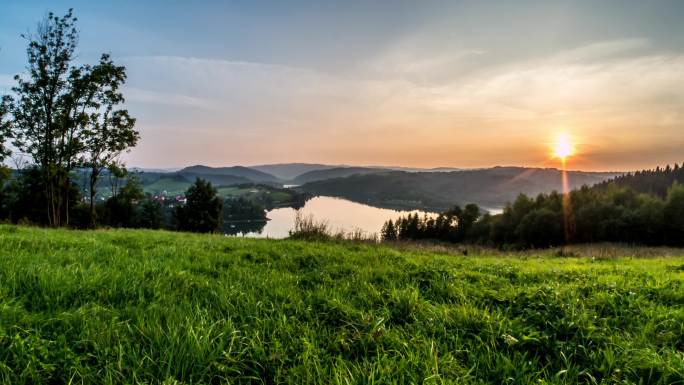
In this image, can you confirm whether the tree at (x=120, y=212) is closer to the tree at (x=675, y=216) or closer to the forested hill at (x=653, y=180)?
the tree at (x=675, y=216)

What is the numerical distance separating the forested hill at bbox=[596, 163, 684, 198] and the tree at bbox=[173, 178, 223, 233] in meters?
106

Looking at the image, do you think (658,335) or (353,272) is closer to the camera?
(658,335)

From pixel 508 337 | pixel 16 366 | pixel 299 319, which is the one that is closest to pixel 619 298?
pixel 508 337

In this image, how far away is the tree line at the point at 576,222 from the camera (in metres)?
43.7

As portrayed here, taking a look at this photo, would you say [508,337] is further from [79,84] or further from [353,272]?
[79,84]

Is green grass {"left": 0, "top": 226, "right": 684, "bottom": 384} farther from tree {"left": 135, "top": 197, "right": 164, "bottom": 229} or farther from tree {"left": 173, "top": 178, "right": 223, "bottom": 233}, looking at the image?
tree {"left": 135, "top": 197, "right": 164, "bottom": 229}

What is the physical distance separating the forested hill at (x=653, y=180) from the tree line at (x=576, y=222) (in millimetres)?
44807

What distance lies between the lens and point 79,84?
23125mm

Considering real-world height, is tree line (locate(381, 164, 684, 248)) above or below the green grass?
below

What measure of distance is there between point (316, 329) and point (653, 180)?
474 feet

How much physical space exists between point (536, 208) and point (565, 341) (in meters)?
74.1

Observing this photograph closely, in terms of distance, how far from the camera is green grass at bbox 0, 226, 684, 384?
2.10 metres

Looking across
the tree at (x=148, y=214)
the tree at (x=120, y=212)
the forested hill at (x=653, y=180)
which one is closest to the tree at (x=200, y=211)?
the tree at (x=148, y=214)

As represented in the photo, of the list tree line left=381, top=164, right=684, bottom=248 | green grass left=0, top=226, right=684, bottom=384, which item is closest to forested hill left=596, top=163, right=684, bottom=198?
tree line left=381, top=164, right=684, bottom=248
